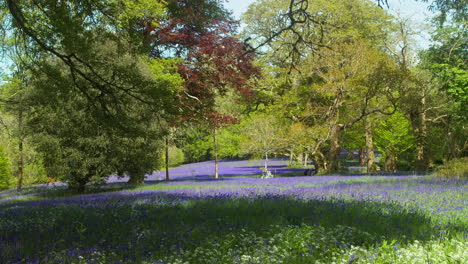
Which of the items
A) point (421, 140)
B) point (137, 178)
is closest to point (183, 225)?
point (137, 178)

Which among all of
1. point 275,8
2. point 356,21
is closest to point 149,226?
point 275,8

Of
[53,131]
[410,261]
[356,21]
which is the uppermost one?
[356,21]

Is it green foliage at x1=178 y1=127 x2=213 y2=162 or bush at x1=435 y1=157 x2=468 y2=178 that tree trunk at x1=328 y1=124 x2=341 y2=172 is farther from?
green foliage at x1=178 y1=127 x2=213 y2=162

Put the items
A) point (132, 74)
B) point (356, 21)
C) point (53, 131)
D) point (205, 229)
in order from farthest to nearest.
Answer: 1. point (356, 21)
2. point (53, 131)
3. point (132, 74)
4. point (205, 229)

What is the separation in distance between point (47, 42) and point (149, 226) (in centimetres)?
401

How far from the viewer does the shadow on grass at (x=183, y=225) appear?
15.5 ft

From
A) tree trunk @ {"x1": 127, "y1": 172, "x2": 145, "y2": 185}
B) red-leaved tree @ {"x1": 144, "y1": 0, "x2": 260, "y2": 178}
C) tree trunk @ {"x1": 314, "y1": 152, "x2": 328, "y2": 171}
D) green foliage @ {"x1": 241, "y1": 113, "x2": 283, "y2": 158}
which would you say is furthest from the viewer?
tree trunk @ {"x1": 314, "y1": 152, "x2": 328, "y2": 171}

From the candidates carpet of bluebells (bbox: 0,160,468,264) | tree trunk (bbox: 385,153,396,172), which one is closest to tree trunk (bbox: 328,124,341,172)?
tree trunk (bbox: 385,153,396,172)

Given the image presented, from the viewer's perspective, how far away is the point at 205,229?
5.38 metres

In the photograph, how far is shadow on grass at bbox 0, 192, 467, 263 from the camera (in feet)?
15.5

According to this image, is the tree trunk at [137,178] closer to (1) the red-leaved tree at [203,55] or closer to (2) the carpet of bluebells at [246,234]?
(1) the red-leaved tree at [203,55]

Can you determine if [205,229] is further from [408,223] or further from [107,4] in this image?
[107,4]

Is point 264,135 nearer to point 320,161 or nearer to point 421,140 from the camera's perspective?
point 320,161

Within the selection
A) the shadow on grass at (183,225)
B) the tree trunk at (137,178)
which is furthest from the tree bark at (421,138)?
the shadow on grass at (183,225)
